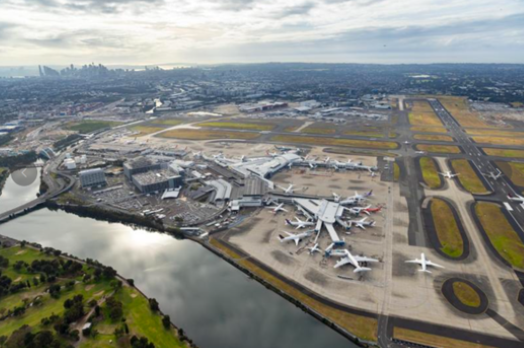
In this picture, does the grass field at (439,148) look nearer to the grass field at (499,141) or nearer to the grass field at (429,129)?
the grass field at (499,141)

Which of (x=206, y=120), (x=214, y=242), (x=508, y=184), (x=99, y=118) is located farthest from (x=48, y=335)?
(x=99, y=118)

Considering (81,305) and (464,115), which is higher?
(464,115)

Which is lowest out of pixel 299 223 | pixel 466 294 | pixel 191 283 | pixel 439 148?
pixel 191 283

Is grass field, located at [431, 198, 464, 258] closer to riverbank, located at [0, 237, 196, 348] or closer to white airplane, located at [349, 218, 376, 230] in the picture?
white airplane, located at [349, 218, 376, 230]

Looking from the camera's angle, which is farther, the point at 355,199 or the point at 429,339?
the point at 355,199

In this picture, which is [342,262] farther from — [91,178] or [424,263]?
[91,178]

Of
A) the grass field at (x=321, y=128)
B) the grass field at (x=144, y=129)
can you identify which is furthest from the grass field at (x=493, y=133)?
the grass field at (x=144, y=129)

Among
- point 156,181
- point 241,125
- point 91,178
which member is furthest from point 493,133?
point 91,178

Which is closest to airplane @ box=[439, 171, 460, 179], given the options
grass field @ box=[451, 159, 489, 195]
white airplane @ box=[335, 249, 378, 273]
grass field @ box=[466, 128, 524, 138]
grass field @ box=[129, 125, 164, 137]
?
grass field @ box=[451, 159, 489, 195]
